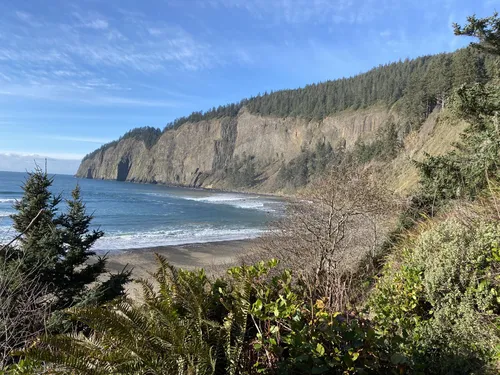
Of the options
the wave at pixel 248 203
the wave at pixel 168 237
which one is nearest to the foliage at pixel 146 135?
the wave at pixel 248 203

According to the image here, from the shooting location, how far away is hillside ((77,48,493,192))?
310 ft

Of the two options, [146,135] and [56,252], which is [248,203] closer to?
[56,252]

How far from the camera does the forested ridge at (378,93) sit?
183 feet

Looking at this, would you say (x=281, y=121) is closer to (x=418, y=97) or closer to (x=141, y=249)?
(x=418, y=97)

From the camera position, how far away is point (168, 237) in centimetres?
3312

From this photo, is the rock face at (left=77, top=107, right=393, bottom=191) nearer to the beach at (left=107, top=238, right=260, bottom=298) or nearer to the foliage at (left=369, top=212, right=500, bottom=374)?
the beach at (left=107, top=238, right=260, bottom=298)

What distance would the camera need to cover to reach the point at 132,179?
172500 millimetres

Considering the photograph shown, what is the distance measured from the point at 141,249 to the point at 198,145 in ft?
423

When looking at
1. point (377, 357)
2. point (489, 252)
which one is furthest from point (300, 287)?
point (489, 252)

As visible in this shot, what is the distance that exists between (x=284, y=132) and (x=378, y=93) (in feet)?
119

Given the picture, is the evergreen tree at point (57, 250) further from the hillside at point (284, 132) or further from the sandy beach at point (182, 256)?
the hillside at point (284, 132)

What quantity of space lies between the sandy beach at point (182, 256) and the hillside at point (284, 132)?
47193 mm

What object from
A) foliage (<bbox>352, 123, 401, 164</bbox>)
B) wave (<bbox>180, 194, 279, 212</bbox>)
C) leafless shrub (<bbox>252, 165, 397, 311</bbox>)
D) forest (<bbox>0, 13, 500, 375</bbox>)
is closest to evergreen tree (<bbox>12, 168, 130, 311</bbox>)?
forest (<bbox>0, 13, 500, 375</bbox>)

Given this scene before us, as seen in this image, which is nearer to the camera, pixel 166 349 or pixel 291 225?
pixel 166 349
